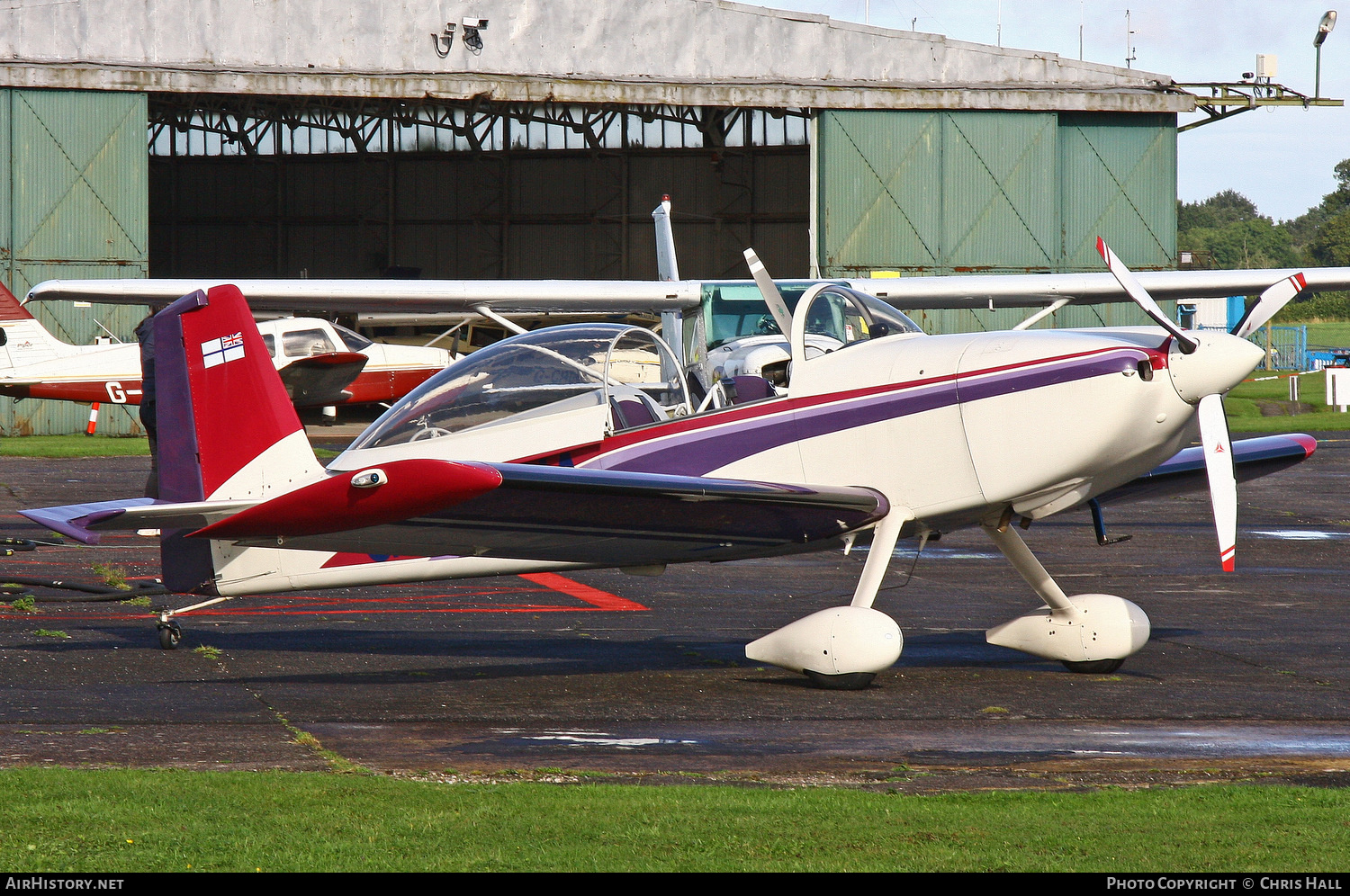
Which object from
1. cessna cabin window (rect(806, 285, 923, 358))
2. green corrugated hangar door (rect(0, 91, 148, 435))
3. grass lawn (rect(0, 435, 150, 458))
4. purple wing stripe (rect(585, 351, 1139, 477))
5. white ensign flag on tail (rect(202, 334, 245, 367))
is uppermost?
green corrugated hangar door (rect(0, 91, 148, 435))

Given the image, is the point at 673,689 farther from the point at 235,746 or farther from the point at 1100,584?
the point at 1100,584

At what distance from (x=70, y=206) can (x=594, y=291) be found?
15584 mm

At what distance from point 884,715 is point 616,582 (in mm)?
5587

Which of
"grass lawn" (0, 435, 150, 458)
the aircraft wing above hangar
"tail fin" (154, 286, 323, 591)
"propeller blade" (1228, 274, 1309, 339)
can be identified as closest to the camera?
"propeller blade" (1228, 274, 1309, 339)

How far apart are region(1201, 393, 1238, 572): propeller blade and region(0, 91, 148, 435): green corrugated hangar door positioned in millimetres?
25981

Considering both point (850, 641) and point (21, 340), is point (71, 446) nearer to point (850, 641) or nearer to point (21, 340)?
point (21, 340)

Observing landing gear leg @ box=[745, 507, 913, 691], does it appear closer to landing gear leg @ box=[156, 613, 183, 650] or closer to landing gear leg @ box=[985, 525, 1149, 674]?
landing gear leg @ box=[985, 525, 1149, 674]

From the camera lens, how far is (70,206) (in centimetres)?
2855

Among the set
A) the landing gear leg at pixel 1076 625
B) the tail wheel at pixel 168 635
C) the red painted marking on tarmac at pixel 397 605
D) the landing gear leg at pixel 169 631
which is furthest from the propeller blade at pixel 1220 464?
the tail wheel at pixel 168 635

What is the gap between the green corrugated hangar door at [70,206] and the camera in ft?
92.6

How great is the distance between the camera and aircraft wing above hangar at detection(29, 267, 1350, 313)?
16.8 m

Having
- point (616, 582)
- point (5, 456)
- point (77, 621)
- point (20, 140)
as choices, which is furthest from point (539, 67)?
point (77, 621)

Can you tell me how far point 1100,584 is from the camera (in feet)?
37.8

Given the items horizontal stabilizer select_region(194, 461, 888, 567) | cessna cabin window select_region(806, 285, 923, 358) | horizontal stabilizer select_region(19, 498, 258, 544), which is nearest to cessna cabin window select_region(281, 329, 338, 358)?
horizontal stabilizer select_region(19, 498, 258, 544)
